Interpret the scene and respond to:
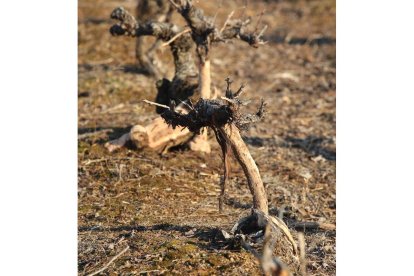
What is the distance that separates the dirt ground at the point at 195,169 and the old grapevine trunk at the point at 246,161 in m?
0.40

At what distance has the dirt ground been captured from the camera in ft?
18.0

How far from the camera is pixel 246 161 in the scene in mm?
5363

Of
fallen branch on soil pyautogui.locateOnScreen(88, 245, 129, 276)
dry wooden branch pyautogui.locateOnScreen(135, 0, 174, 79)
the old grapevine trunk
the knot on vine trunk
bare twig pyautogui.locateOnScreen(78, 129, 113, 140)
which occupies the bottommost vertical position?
fallen branch on soil pyautogui.locateOnScreen(88, 245, 129, 276)

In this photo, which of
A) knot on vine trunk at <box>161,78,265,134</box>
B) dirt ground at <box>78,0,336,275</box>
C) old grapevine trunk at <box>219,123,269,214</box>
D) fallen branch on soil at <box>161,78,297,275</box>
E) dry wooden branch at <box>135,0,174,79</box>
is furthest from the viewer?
dry wooden branch at <box>135,0,174,79</box>

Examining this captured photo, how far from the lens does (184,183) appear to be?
23.8ft

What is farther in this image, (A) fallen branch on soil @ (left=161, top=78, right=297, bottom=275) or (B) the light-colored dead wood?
(B) the light-colored dead wood

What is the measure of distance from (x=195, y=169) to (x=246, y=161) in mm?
2288

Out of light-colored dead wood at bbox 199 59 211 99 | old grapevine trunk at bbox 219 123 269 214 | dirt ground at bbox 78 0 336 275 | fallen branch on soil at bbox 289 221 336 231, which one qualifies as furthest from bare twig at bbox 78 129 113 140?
old grapevine trunk at bbox 219 123 269 214

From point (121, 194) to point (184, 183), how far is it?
631mm

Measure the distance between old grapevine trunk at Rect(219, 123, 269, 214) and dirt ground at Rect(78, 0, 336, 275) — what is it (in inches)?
15.6

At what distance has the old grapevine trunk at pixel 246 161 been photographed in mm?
5168

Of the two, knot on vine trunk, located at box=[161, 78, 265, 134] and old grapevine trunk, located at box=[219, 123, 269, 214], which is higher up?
knot on vine trunk, located at box=[161, 78, 265, 134]

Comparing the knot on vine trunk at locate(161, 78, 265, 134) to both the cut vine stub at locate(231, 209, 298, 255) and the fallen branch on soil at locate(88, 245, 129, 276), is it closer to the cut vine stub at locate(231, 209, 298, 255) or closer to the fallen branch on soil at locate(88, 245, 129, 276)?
the cut vine stub at locate(231, 209, 298, 255)

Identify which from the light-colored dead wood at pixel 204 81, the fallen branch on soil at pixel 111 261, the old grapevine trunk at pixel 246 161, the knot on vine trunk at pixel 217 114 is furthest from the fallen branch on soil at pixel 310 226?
the light-colored dead wood at pixel 204 81
